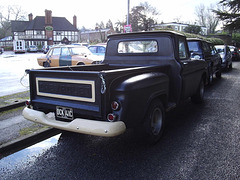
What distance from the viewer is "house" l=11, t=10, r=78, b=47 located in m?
68.2

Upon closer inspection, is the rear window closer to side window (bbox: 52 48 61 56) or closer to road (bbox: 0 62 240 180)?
road (bbox: 0 62 240 180)

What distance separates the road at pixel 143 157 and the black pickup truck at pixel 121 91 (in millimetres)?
430

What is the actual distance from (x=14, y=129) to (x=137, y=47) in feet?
10.1

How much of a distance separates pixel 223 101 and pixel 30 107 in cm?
562

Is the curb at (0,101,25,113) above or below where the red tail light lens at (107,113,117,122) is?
below

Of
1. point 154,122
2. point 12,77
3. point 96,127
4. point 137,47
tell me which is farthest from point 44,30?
point 96,127

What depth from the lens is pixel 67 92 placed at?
3.79m

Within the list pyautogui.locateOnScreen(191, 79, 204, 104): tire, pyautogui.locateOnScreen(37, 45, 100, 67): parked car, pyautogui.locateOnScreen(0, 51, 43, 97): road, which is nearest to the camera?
pyautogui.locateOnScreen(191, 79, 204, 104): tire

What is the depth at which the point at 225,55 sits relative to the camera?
14641 millimetres

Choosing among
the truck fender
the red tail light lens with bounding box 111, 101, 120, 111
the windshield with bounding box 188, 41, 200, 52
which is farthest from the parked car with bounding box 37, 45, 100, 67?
the red tail light lens with bounding box 111, 101, 120, 111

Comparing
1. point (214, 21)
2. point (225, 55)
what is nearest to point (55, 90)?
point (225, 55)

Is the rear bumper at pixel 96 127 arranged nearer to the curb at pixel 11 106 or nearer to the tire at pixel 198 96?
the curb at pixel 11 106

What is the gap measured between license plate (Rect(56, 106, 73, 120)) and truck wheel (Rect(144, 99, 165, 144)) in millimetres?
1181

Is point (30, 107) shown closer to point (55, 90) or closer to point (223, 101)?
point (55, 90)
